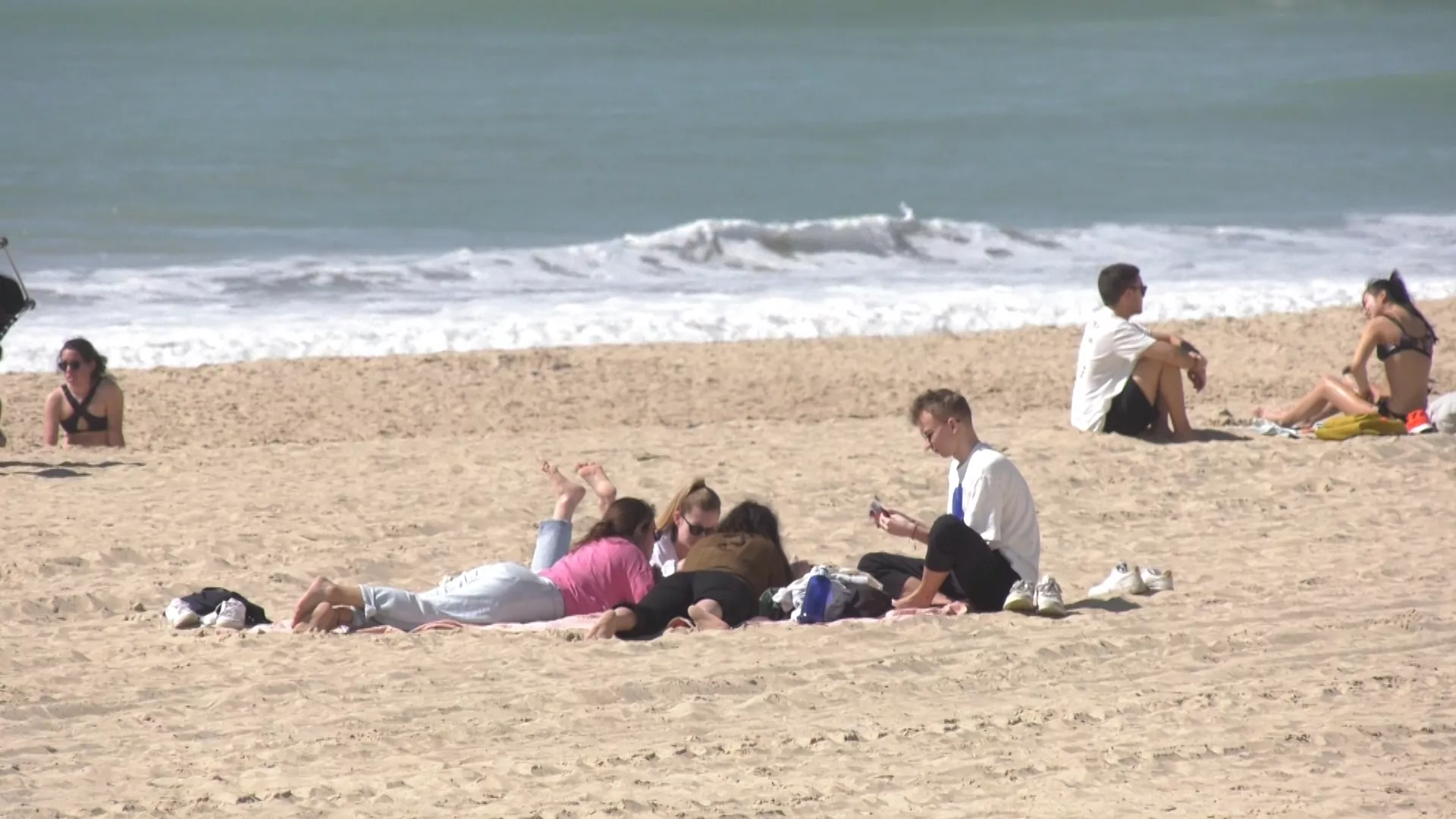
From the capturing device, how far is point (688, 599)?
6277 mm

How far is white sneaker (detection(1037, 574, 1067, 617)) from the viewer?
6.21 meters

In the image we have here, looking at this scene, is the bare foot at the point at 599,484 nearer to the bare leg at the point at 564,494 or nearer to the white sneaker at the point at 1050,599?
Result: the bare leg at the point at 564,494

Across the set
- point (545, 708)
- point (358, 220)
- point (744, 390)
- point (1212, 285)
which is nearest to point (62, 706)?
point (545, 708)

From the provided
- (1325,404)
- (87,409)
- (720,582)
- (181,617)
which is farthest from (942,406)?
(87,409)

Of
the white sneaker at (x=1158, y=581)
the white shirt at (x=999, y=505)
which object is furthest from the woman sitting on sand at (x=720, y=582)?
the white sneaker at (x=1158, y=581)

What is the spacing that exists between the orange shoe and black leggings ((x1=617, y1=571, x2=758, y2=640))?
444cm

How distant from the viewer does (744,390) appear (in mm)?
11758

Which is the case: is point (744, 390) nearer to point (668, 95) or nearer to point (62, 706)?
point (62, 706)

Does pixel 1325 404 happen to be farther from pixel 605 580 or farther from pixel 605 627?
pixel 605 627

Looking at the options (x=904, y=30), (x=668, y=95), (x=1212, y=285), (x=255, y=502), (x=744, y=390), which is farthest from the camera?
Answer: (x=904, y=30)

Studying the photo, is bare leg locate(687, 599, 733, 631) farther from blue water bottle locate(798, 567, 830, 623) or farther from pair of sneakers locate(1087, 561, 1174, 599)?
pair of sneakers locate(1087, 561, 1174, 599)

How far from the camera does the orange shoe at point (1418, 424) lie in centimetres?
927

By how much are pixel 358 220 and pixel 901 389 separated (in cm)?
1050

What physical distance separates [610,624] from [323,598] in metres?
0.96
